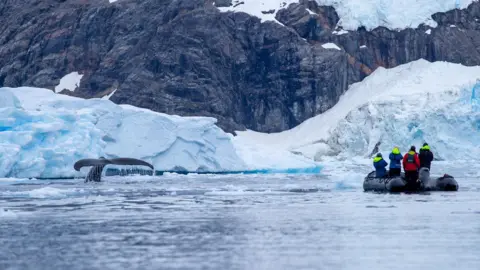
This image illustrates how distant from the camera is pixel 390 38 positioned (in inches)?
4154

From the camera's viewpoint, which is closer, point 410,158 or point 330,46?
point 410,158

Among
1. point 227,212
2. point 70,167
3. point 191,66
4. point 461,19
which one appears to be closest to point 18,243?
point 227,212

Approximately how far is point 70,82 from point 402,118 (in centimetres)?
5023

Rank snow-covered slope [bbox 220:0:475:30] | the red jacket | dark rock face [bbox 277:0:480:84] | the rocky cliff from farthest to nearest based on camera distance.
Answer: dark rock face [bbox 277:0:480:84] < snow-covered slope [bbox 220:0:475:30] < the rocky cliff < the red jacket

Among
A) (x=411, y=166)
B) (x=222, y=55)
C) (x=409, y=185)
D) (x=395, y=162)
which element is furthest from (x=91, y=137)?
(x=222, y=55)

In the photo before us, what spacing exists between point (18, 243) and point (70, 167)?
3229 centimetres

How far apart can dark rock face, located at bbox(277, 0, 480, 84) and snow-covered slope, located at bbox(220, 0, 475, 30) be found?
735 mm

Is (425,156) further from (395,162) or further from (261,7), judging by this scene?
(261,7)

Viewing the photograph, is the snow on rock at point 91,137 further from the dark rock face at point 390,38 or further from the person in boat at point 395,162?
the dark rock face at point 390,38

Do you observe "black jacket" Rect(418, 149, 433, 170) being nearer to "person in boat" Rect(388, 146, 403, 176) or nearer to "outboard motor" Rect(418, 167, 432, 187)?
"outboard motor" Rect(418, 167, 432, 187)

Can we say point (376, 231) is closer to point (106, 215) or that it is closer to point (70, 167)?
point (106, 215)

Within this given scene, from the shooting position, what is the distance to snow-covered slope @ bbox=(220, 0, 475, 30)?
337 feet

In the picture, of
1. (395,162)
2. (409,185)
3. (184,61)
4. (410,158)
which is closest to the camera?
(410,158)

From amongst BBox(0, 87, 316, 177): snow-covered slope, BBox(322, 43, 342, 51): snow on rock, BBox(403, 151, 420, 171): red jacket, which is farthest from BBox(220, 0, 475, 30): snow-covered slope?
BBox(403, 151, 420, 171): red jacket
